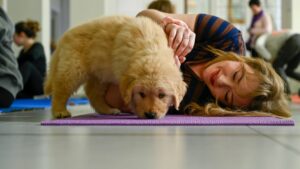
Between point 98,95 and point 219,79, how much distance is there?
0.66m

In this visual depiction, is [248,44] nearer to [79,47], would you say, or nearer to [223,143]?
[79,47]

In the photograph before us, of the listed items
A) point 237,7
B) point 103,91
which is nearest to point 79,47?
point 103,91

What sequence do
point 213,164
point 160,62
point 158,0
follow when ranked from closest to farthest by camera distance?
point 213,164 → point 160,62 → point 158,0

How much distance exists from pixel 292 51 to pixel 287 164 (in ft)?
23.6

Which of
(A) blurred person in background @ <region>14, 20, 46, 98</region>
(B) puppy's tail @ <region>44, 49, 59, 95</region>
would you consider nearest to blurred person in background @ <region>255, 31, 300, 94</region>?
(A) blurred person in background @ <region>14, 20, 46, 98</region>

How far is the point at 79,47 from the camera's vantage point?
Answer: 243 cm

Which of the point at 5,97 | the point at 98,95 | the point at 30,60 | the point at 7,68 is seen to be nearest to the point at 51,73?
the point at 98,95

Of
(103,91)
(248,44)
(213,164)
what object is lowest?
(248,44)

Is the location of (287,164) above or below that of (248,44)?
above

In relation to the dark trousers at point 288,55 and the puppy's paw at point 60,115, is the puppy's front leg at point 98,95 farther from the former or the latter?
the dark trousers at point 288,55

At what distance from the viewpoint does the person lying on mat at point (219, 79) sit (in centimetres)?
262

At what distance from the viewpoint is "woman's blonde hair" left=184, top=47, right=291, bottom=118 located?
2676 millimetres

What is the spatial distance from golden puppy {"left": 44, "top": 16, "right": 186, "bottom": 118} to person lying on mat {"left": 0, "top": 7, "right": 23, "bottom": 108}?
114 cm

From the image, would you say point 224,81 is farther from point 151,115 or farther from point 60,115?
point 60,115
